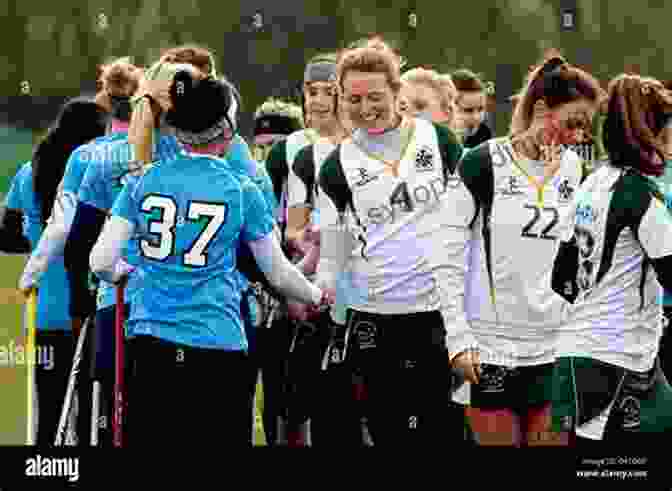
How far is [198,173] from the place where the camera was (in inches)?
292

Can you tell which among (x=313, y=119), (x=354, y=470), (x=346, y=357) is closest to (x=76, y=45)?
(x=313, y=119)

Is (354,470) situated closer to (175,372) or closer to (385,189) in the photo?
(175,372)

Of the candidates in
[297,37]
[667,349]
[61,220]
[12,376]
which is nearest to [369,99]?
[61,220]

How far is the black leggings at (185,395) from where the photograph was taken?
7480 millimetres

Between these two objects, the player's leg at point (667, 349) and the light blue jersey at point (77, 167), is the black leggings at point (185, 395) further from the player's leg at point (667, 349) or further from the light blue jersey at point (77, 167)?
the player's leg at point (667, 349)

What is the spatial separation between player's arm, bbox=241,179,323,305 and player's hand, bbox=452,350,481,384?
608mm

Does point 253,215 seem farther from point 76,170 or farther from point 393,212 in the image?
point 76,170

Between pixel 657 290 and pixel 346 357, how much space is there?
209 cm

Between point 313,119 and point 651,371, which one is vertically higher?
point 313,119

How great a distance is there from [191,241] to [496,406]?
4.92 feet

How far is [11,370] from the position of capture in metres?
18.0

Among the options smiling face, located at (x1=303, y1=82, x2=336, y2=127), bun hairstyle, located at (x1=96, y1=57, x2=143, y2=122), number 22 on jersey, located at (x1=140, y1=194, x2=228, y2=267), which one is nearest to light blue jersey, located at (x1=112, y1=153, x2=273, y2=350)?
number 22 on jersey, located at (x1=140, y1=194, x2=228, y2=267)

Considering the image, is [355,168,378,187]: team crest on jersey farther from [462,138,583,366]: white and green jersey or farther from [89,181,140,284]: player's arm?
[89,181,140,284]: player's arm

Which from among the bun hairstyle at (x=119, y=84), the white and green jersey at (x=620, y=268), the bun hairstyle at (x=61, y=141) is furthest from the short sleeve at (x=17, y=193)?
the white and green jersey at (x=620, y=268)
